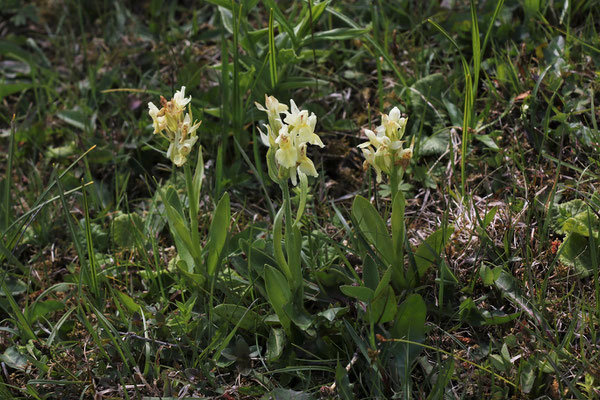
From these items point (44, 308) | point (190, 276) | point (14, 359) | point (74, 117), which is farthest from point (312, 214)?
point (74, 117)

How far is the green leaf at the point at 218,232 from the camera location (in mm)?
2006

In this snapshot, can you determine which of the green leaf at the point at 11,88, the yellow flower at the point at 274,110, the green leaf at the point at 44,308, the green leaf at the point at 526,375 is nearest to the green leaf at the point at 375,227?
the yellow flower at the point at 274,110

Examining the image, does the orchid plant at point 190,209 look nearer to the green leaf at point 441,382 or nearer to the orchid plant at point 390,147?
the orchid plant at point 390,147

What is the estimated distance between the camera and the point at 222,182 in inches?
98.5

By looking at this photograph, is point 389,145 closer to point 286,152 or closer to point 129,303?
point 286,152

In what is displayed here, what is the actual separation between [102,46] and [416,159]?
1.93 meters

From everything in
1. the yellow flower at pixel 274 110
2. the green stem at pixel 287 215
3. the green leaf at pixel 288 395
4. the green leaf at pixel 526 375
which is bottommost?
the green leaf at pixel 288 395

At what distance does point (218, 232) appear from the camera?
203cm

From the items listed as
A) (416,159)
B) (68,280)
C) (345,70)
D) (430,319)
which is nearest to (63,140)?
(68,280)

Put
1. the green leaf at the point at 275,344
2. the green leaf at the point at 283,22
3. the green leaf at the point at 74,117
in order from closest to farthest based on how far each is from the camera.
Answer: the green leaf at the point at 275,344 → the green leaf at the point at 283,22 → the green leaf at the point at 74,117

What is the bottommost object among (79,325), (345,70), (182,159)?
(79,325)

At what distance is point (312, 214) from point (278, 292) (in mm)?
560

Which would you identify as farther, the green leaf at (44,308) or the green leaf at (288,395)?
the green leaf at (44,308)

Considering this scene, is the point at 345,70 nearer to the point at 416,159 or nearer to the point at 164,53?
the point at 416,159
